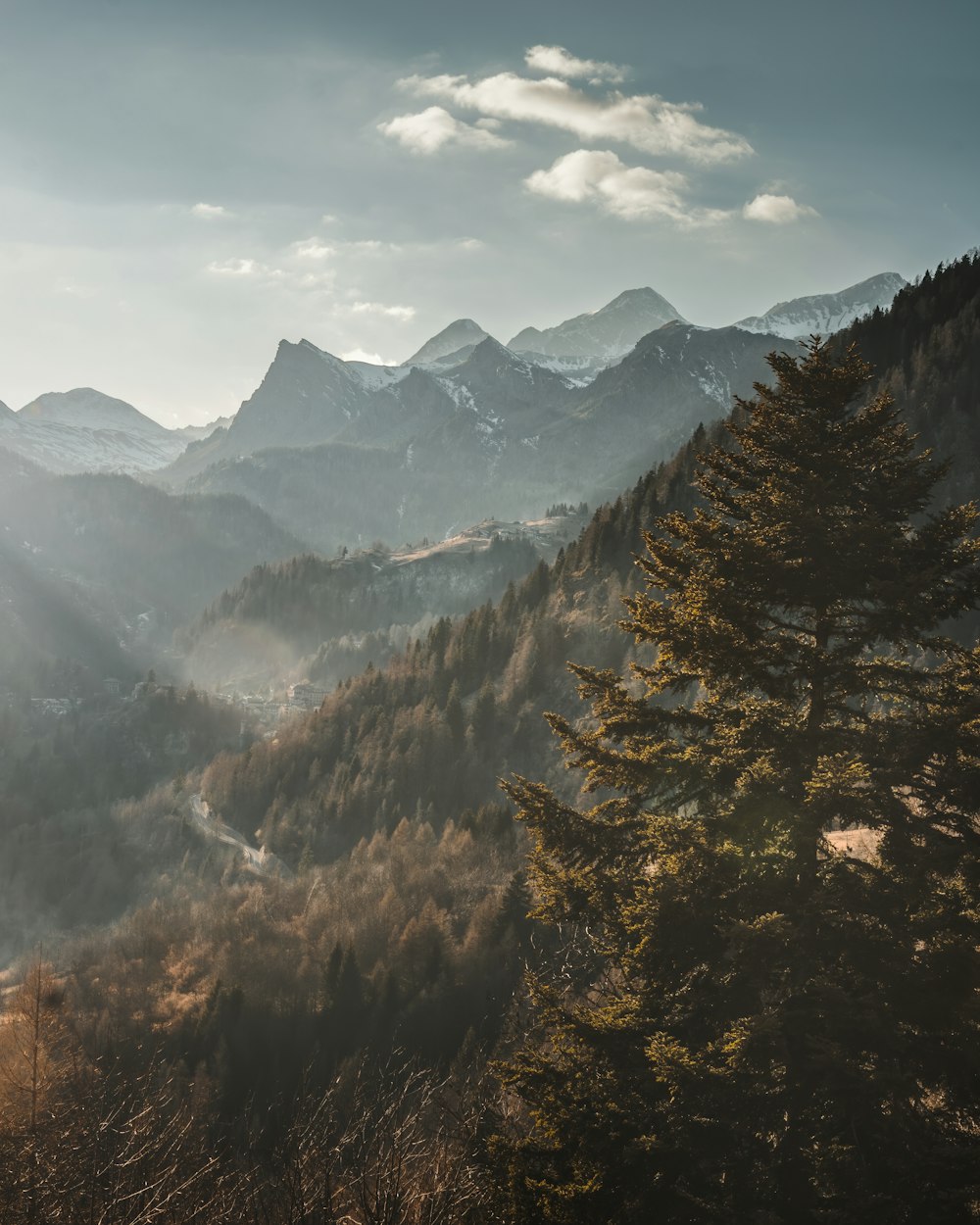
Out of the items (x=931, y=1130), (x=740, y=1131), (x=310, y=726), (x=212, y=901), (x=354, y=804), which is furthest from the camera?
(x=310, y=726)

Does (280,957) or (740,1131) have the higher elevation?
(740,1131)

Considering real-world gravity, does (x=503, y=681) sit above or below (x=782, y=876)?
below

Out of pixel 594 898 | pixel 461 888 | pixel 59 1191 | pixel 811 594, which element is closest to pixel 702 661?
pixel 811 594

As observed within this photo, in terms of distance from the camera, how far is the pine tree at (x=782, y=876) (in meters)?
11.8

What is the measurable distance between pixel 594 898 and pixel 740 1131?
3934 mm

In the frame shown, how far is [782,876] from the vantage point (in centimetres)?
1346

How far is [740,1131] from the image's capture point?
41.2 feet

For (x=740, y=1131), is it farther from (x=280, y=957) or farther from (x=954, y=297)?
(x=954, y=297)

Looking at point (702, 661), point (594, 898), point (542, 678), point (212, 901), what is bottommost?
point (212, 901)

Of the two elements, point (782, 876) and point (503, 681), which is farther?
point (503, 681)

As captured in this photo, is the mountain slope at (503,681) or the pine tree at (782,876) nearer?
the pine tree at (782,876)

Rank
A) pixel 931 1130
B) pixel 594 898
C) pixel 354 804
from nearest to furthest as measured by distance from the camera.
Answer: pixel 931 1130
pixel 594 898
pixel 354 804

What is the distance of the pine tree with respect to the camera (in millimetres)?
11805

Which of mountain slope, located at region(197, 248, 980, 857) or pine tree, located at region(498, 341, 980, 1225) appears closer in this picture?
pine tree, located at region(498, 341, 980, 1225)
